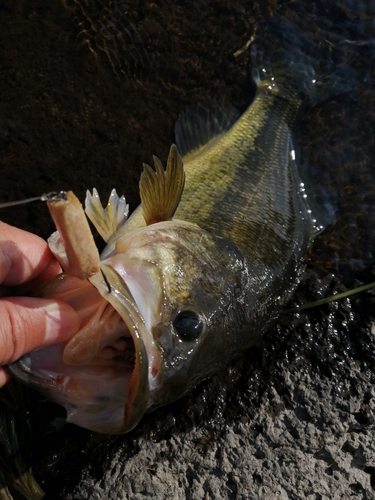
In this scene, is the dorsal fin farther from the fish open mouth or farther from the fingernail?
the fingernail

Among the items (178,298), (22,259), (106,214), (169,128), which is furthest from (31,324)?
(169,128)

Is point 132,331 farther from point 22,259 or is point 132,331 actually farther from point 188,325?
point 22,259

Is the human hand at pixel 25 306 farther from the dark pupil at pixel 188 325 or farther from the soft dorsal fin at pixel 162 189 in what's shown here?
the soft dorsal fin at pixel 162 189

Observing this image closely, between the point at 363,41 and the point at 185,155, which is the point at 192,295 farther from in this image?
the point at 363,41

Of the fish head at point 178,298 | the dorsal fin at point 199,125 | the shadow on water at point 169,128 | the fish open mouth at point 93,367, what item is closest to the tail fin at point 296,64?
the shadow on water at point 169,128

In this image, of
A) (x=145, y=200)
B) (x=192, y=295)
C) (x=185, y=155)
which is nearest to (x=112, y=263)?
(x=192, y=295)

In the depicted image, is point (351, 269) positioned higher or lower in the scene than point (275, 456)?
higher
